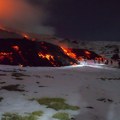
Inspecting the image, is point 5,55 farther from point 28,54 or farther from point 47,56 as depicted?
point 47,56

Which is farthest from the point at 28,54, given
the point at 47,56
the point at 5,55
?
the point at 5,55

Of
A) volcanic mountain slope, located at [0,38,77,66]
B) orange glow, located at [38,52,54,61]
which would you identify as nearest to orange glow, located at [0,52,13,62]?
volcanic mountain slope, located at [0,38,77,66]

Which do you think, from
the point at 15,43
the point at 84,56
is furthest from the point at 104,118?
the point at 84,56

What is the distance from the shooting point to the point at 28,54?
47.7m

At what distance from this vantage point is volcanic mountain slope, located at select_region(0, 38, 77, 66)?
1756 inches

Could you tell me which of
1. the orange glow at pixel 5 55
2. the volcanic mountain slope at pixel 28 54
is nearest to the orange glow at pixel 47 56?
the volcanic mountain slope at pixel 28 54

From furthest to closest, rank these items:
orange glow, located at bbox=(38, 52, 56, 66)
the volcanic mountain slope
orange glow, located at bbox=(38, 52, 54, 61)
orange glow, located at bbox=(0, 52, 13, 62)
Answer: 1. orange glow, located at bbox=(38, 52, 54, 61)
2. orange glow, located at bbox=(38, 52, 56, 66)
3. the volcanic mountain slope
4. orange glow, located at bbox=(0, 52, 13, 62)

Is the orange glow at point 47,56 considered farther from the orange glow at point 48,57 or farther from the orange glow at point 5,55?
the orange glow at point 5,55

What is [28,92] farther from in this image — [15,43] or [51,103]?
[15,43]

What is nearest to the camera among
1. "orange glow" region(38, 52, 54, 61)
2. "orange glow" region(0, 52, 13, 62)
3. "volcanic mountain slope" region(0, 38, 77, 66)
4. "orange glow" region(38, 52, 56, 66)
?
"orange glow" region(0, 52, 13, 62)

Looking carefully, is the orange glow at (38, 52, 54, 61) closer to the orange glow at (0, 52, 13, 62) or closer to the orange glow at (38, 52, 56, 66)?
the orange glow at (38, 52, 56, 66)

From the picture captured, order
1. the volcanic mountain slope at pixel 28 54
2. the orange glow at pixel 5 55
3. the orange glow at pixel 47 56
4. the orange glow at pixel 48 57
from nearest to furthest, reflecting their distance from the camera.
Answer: the orange glow at pixel 5 55 < the volcanic mountain slope at pixel 28 54 < the orange glow at pixel 48 57 < the orange glow at pixel 47 56

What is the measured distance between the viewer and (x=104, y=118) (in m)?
13.5

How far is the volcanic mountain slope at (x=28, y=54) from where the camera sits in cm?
4459
